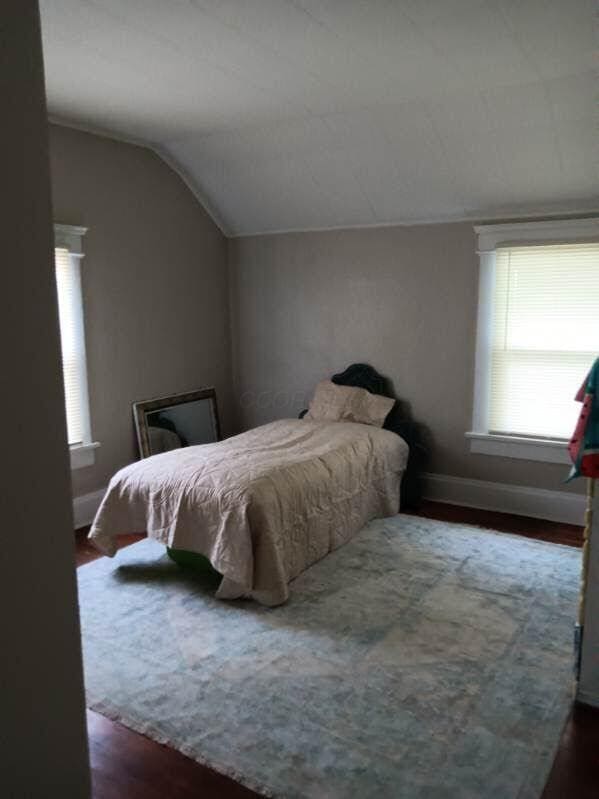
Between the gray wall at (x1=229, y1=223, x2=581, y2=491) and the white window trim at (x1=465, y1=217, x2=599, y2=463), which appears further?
the gray wall at (x1=229, y1=223, x2=581, y2=491)

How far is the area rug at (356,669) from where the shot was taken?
82.3 inches

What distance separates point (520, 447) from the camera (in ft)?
14.6

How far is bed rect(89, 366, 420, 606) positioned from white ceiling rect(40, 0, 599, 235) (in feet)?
6.19

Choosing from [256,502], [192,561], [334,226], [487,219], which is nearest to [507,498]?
[487,219]

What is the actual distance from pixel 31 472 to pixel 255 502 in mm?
2224

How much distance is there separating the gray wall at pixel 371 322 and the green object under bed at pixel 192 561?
2.12 meters

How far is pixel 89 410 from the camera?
4332mm

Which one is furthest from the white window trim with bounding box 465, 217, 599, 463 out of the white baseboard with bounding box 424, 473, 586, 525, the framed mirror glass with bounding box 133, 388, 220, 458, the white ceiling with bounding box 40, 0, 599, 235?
the framed mirror glass with bounding box 133, 388, 220, 458

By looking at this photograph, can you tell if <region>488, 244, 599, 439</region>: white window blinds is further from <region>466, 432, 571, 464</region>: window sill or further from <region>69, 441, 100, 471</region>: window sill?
<region>69, 441, 100, 471</region>: window sill

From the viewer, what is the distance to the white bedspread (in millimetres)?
3123

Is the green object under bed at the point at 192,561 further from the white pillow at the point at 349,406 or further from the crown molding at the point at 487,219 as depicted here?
the crown molding at the point at 487,219

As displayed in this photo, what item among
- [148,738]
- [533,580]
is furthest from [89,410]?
[533,580]

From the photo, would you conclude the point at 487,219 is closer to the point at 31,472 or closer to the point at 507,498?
the point at 507,498

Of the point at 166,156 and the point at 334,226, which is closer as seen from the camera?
the point at 166,156
